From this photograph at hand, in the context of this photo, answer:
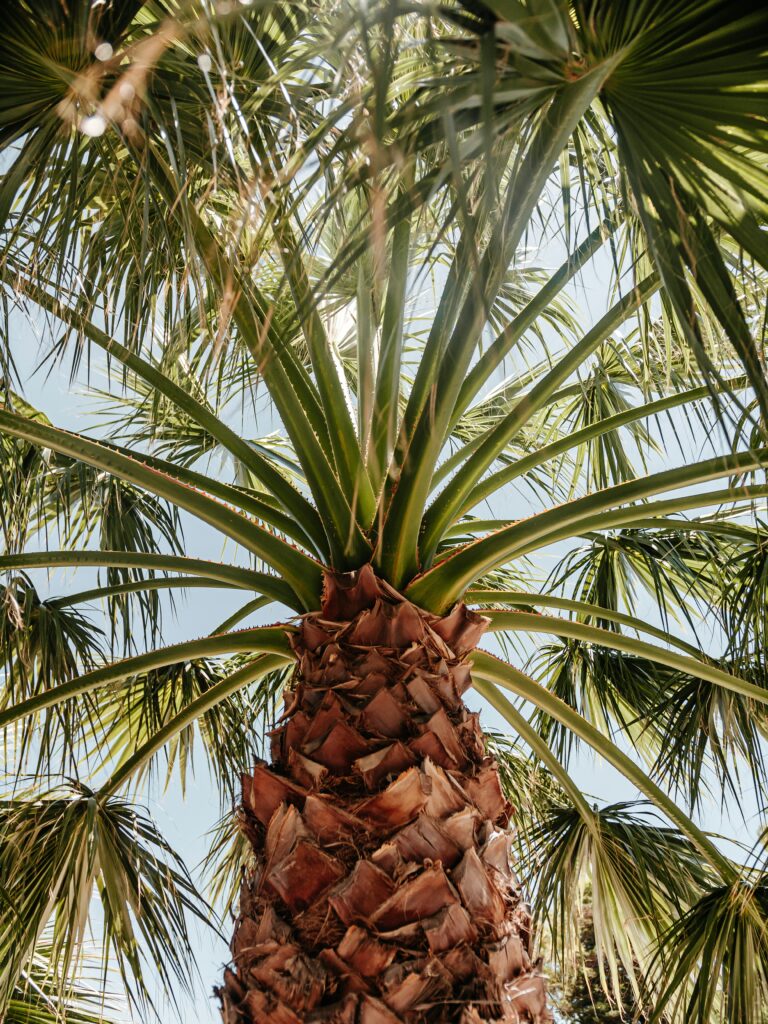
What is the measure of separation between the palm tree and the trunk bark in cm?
1

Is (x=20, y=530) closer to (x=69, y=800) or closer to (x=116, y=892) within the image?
(x=69, y=800)

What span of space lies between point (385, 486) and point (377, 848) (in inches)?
43.2

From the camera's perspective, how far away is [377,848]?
8.32 ft

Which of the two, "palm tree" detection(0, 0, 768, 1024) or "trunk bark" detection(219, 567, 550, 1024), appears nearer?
"palm tree" detection(0, 0, 768, 1024)

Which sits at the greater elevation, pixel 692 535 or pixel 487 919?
pixel 692 535

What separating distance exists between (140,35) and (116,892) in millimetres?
3175

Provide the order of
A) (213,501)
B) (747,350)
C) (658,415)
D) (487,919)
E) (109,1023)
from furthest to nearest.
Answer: (109,1023), (658,415), (213,501), (487,919), (747,350)

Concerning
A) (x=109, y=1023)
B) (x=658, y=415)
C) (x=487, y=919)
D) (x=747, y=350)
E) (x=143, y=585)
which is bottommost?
(x=109, y=1023)

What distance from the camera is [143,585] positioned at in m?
3.93

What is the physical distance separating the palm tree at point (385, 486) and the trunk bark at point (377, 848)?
1 centimetres

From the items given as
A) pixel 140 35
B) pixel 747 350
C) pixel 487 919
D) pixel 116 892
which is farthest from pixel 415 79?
pixel 116 892

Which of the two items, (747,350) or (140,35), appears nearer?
(747,350)

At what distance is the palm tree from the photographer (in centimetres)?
184

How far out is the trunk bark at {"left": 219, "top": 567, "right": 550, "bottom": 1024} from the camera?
7.80 feet
